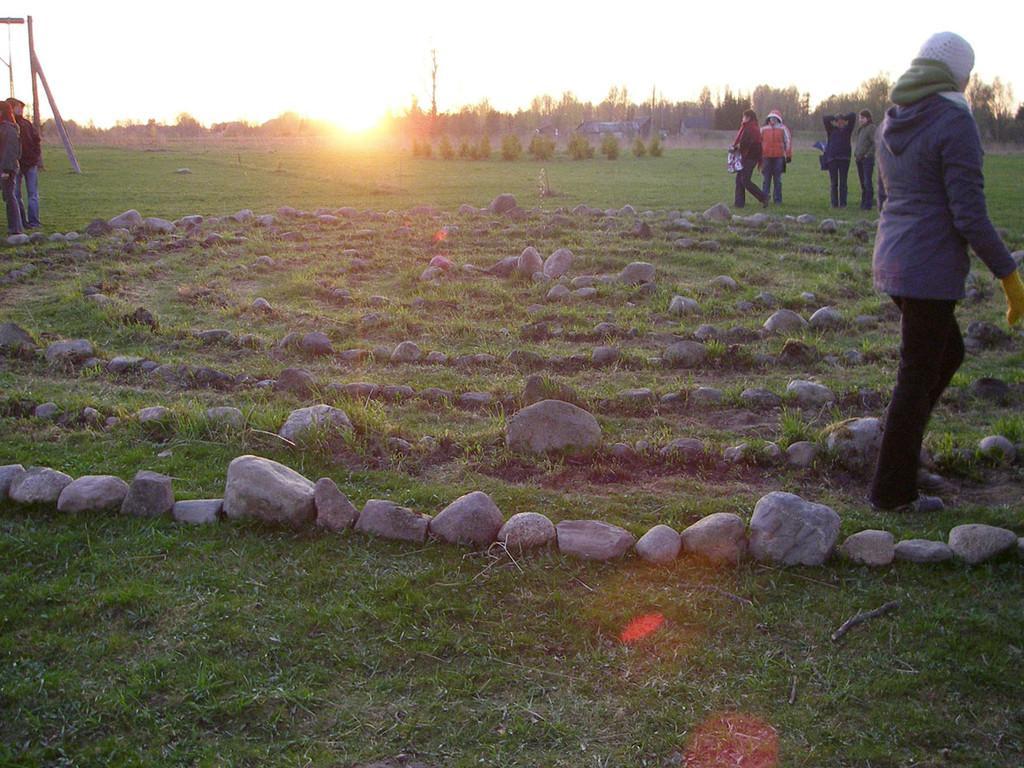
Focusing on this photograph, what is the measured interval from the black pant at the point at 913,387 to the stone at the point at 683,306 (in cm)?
455

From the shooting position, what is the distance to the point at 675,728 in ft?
10.6

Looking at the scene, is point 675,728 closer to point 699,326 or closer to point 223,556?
point 223,556

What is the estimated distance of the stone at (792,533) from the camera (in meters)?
4.27

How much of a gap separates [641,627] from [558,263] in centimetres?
802

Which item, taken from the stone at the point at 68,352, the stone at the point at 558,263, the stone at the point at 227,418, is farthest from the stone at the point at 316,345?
the stone at the point at 558,263

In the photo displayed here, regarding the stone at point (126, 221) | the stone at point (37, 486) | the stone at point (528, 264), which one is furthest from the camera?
the stone at point (126, 221)

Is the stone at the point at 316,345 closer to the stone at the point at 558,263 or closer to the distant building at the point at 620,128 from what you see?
the stone at the point at 558,263

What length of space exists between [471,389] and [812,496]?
2806 mm

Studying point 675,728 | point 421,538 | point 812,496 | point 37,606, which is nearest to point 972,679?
point 675,728

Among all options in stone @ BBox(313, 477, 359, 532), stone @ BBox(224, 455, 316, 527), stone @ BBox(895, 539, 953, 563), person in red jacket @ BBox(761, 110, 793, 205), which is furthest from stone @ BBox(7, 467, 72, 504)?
person in red jacket @ BBox(761, 110, 793, 205)

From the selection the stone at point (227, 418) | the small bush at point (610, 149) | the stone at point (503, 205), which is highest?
the small bush at point (610, 149)

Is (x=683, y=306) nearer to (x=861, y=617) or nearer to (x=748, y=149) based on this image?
(x=861, y=617)

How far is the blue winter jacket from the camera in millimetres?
4332

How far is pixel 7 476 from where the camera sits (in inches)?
195
